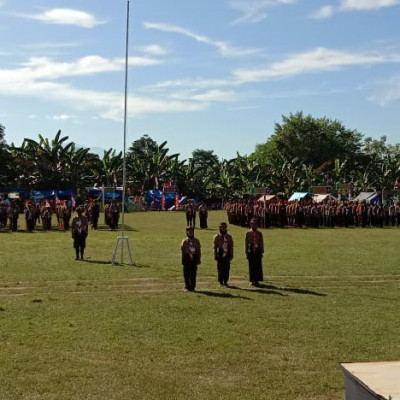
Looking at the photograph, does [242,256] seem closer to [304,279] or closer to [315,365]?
[304,279]

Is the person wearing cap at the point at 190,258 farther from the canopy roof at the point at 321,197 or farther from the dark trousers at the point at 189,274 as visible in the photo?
the canopy roof at the point at 321,197

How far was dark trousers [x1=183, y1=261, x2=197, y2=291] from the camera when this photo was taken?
14984mm

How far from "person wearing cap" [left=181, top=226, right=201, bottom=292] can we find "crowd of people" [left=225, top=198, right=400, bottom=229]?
22868 millimetres

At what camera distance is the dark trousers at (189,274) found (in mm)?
14984

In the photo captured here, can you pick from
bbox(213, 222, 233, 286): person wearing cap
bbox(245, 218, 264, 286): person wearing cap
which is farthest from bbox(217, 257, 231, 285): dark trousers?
bbox(245, 218, 264, 286): person wearing cap

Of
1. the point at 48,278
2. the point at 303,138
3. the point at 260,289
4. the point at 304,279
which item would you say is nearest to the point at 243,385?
the point at 260,289

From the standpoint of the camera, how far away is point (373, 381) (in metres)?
4.11

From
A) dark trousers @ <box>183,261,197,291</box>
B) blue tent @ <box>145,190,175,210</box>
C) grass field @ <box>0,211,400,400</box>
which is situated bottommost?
grass field @ <box>0,211,400,400</box>

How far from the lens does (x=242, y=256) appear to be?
21969mm

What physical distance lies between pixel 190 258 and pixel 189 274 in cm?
46

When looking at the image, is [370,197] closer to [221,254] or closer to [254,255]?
[254,255]

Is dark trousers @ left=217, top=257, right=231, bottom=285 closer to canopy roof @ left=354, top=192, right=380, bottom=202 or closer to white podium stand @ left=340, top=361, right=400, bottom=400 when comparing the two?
white podium stand @ left=340, top=361, right=400, bottom=400

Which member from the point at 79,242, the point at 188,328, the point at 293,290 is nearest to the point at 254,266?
the point at 293,290

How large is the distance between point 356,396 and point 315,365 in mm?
4595
